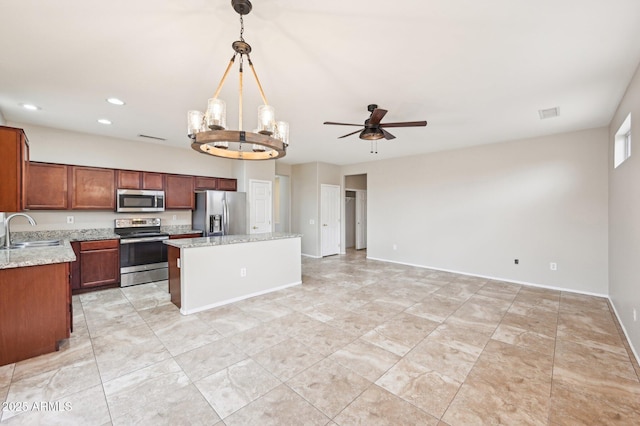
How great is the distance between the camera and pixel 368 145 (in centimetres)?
541

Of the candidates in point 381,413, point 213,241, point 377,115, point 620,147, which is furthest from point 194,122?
point 620,147

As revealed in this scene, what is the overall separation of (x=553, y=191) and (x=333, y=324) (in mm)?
4309

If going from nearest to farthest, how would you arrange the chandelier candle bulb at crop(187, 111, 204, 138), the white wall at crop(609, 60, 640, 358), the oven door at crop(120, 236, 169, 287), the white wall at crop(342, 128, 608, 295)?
the chandelier candle bulb at crop(187, 111, 204, 138), the white wall at crop(609, 60, 640, 358), the white wall at crop(342, 128, 608, 295), the oven door at crop(120, 236, 169, 287)

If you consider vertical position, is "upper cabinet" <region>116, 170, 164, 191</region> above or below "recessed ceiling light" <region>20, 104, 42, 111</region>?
below

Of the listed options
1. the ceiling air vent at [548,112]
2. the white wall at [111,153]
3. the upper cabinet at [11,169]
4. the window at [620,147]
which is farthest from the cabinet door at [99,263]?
the window at [620,147]

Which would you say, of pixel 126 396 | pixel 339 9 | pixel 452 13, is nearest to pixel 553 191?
pixel 452 13

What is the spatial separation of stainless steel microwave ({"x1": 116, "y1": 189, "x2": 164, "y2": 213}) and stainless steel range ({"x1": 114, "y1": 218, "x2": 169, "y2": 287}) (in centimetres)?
27

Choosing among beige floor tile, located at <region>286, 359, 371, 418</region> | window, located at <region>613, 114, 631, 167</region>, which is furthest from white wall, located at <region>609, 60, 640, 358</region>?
beige floor tile, located at <region>286, 359, 371, 418</region>

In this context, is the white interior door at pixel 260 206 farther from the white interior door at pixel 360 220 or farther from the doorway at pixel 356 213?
the white interior door at pixel 360 220

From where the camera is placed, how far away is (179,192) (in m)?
5.46

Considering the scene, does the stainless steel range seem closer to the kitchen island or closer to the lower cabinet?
the lower cabinet

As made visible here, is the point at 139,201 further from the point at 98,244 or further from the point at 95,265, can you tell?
the point at 95,265

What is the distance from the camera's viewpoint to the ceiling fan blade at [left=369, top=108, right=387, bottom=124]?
2.85 meters

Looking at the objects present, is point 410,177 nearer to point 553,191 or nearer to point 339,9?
point 553,191
